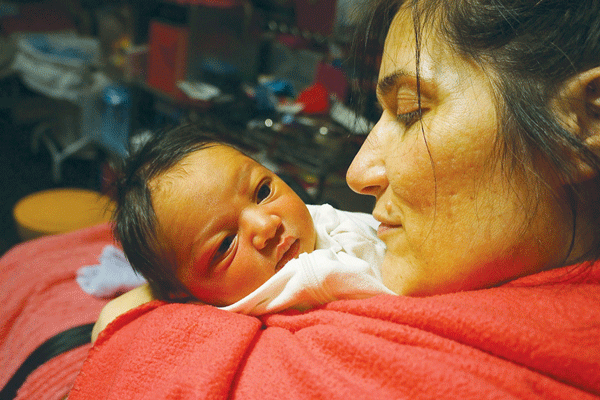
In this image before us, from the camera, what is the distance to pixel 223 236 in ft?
3.28

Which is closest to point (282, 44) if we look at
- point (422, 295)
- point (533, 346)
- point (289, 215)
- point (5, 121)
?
point (289, 215)

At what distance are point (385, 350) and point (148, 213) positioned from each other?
2.00ft

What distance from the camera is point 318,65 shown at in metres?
2.75

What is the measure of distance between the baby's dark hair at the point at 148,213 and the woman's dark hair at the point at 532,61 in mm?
670

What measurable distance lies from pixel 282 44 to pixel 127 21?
1.38m

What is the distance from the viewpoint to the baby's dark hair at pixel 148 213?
1017mm

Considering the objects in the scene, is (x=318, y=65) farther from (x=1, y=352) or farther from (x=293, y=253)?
(x=1, y=352)

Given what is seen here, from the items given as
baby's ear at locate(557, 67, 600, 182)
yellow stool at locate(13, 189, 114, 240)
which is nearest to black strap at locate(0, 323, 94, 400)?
yellow stool at locate(13, 189, 114, 240)

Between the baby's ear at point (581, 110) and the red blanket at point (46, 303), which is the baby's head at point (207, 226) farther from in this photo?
the baby's ear at point (581, 110)

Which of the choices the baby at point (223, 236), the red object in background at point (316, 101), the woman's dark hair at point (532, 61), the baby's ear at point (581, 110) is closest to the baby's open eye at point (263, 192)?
the baby at point (223, 236)

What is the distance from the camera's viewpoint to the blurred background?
2.28 metres

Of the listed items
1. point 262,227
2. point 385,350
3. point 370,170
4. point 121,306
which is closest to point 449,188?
point 370,170

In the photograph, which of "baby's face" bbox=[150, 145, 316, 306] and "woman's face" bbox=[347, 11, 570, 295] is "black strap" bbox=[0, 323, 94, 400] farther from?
"woman's face" bbox=[347, 11, 570, 295]

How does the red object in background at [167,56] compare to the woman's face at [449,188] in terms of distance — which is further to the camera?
the red object in background at [167,56]
